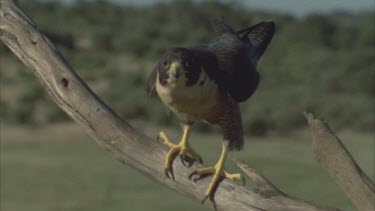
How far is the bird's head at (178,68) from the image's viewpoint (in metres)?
4.45

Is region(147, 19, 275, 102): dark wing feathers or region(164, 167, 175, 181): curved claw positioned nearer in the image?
region(147, 19, 275, 102): dark wing feathers

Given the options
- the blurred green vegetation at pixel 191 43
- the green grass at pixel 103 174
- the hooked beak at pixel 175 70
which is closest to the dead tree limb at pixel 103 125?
the hooked beak at pixel 175 70

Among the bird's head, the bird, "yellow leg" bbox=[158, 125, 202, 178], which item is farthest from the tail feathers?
the bird's head

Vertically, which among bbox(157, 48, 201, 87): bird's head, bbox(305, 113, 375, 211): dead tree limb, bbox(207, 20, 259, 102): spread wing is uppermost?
bbox(157, 48, 201, 87): bird's head

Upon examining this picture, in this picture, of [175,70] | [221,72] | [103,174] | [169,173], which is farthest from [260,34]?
[103,174]

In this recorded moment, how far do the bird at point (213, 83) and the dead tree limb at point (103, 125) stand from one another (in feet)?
0.18

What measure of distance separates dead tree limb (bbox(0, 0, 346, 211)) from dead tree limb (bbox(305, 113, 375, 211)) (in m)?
→ 0.23

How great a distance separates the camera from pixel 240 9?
45719 millimetres

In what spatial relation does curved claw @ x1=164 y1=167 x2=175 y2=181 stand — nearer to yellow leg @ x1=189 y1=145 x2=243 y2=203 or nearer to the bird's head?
yellow leg @ x1=189 y1=145 x2=243 y2=203

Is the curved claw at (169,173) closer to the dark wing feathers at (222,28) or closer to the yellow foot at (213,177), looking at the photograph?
the yellow foot at (213,177)

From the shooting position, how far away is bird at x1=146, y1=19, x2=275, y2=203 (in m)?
4.53

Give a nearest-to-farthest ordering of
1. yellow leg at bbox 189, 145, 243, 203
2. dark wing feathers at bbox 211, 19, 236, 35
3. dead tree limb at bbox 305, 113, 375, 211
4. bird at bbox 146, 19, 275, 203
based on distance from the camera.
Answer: bird at bbox 146, 19, 275, 203 < dead tree limb at bbox 305, 113, 375, 211 < yellow leg at bbox 189, 145, 243, 203 < dark wing feathers at bbox 211, 19, 236, 35

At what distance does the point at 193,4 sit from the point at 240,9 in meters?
4.58

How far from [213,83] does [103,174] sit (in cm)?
1336
